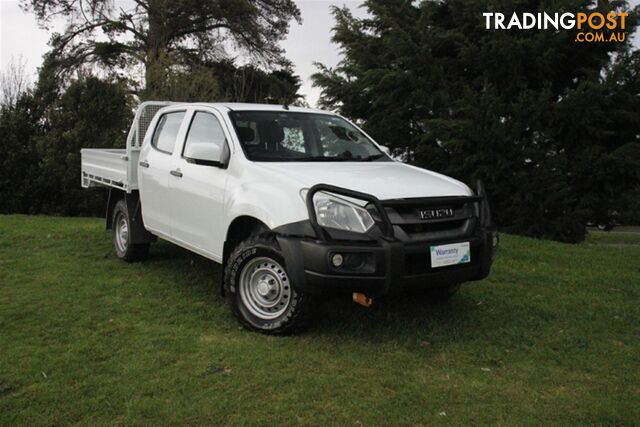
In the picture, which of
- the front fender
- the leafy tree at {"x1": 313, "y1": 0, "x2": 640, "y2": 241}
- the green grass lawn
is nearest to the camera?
the green grass lawn

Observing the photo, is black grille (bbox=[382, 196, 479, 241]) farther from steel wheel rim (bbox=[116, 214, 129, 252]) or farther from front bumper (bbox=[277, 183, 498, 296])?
steel wheel rim (bbox=[116, 214, 129, 252])

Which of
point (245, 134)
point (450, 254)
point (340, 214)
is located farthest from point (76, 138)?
point (450, 254)

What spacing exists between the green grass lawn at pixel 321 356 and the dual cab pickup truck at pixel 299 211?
438mm

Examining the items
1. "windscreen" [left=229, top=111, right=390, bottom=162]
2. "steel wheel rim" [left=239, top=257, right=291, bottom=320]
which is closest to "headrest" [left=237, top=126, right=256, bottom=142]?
"windscreen" [left=229, top=111, right=390, bottom=162]

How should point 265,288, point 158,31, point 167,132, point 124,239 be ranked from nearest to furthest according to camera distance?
1. point 265,288
2. point 167,132
3. point 124,239
4. point 158,31

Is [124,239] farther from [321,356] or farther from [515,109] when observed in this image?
[515,109]

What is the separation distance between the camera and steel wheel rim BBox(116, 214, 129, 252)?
7.08 m

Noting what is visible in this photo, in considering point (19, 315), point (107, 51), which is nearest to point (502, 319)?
point (19, 315)

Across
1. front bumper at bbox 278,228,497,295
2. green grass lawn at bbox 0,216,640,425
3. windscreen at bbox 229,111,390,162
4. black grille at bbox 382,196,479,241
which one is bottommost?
green grass lawn at bbox 0,216,640,425

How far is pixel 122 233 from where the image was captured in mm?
7219

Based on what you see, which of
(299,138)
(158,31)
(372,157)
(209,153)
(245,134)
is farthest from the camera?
(158,31)

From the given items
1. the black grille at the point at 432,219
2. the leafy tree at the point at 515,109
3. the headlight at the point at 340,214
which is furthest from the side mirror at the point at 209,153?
the leafy tree at the point at 515,109

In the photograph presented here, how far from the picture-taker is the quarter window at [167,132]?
604cm

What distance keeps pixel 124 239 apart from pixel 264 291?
3.22 meters
